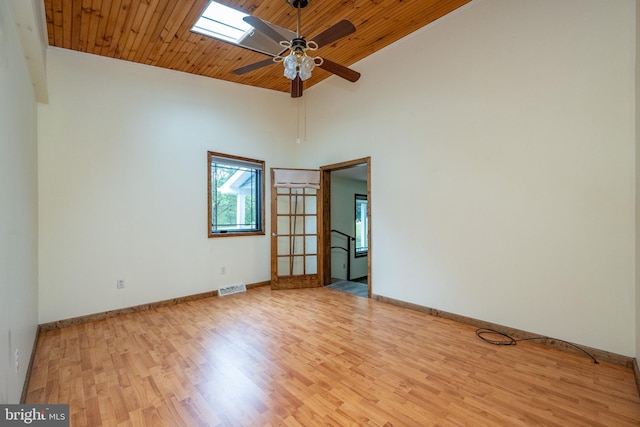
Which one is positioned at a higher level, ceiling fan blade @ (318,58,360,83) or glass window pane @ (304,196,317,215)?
ceiling fan blade @ (318,58,360,83)

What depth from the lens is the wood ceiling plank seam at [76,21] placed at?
9.13 ft

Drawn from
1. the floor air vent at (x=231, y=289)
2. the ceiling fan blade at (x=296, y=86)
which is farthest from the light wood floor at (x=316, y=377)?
the ceiling fan blade at (x=296, y=86)

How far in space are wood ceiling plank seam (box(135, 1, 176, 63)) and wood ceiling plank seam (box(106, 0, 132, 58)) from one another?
229mm

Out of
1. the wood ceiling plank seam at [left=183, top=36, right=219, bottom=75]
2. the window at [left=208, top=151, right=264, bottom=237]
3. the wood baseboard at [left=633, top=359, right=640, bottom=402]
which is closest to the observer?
the wood baseboard at [left=633, top=359, right=640, bottom=402]

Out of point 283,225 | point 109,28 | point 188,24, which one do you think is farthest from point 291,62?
point 283,225

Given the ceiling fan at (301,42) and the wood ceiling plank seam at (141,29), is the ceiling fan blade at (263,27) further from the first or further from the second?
the wood ceiling plank seam at (141,29)

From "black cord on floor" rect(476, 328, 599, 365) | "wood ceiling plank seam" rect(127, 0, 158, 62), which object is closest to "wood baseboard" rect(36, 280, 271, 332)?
"wood ceiling plank seam" rect(127, 0, 158, 62)

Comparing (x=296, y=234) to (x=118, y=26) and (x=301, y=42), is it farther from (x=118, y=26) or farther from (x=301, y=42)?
(x=118, y=26)

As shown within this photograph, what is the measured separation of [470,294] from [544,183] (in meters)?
1.37

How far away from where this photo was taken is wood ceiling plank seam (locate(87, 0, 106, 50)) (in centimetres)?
282

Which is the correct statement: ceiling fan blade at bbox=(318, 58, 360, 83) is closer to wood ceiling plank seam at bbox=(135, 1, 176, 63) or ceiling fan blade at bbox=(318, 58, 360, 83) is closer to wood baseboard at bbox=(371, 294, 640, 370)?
wood ceiling plank seam at bbox=(135, 1, 176, 63)

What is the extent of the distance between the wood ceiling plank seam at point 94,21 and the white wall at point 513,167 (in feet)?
10.8

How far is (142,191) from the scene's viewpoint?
384 centimetres

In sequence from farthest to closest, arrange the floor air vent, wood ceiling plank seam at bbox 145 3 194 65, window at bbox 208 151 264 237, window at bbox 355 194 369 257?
window at bbox 355 194 369 257, window at bbox 208 151 264 237, the floor air vent, wood ceiling plank seam at bbox 145 3 194 65
